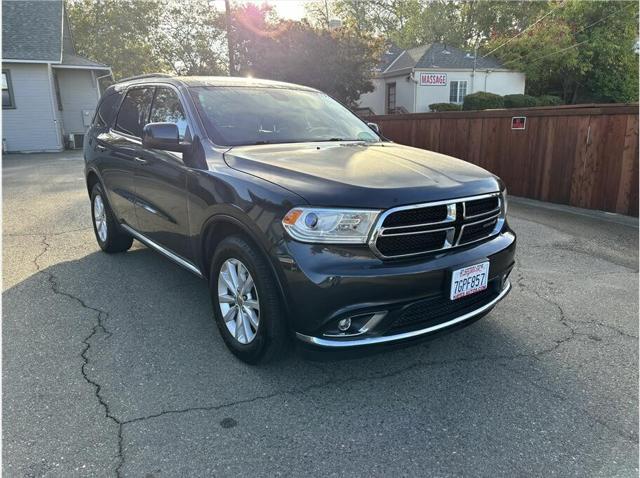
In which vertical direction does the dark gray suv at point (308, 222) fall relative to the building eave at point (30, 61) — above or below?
below

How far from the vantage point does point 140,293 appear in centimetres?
444

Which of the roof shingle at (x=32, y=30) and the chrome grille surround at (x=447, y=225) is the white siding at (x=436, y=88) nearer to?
the roof shingle at (x=32, y=30)

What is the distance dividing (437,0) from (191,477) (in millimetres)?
48531

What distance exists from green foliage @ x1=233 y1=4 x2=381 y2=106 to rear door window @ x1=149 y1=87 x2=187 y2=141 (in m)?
19.9

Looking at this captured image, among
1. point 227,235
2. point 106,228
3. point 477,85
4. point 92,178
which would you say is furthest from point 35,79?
point 477,85

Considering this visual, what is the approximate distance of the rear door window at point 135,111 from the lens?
4.48m

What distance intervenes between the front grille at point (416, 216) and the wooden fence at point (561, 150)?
635 cm

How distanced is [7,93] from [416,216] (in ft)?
71.8

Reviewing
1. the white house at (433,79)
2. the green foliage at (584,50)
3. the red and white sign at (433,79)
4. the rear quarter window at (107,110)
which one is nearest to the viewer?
the rear quarter window at (107,110)

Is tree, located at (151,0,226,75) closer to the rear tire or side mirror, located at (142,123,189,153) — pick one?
the rear tire

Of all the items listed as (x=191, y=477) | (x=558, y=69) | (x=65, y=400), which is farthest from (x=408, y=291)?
(x=558, y=69)

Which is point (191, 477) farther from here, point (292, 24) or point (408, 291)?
point (292, 24)

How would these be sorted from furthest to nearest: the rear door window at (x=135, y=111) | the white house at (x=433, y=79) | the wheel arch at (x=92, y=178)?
the white house at (x=433, y=79)
the wheel arch at (x=92, y=178)
the rear door window at (x=135, y=111)

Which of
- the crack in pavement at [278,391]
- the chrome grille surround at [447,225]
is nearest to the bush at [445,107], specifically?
the crack in pavement at [278,391]
